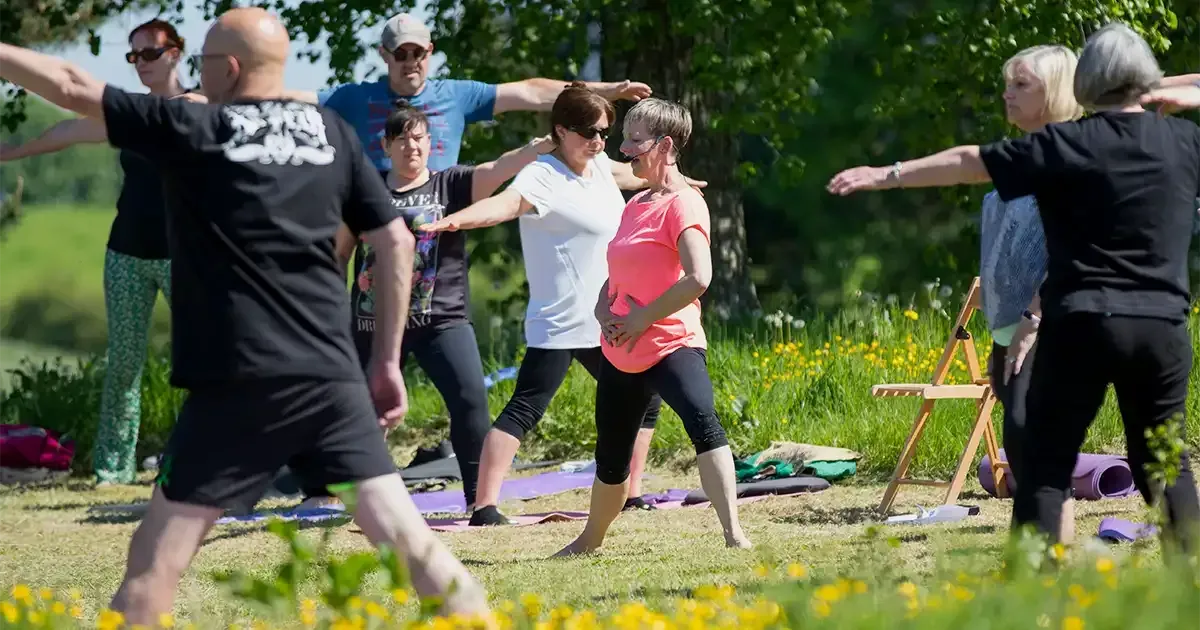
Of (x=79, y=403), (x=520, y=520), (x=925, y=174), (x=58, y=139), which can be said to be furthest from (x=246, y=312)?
(x=79, y=403)

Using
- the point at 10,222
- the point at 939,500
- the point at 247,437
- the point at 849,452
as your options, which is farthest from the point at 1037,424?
the point at 10,222

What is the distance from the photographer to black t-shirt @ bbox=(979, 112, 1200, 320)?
480cm

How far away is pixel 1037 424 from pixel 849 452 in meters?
4.80

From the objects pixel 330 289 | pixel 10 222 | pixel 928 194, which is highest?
pixel 330 289

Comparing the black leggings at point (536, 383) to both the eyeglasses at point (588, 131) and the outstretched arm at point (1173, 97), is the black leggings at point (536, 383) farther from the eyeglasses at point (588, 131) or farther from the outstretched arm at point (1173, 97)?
the outstretched arm at point (1173, 97)


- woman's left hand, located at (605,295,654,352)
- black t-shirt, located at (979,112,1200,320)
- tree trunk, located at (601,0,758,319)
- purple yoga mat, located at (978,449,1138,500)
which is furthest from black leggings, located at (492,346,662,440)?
tree trunk, located at (601,0,758,319)

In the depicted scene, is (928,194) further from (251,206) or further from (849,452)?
(251,206)

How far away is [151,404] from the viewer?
1284 centimetres

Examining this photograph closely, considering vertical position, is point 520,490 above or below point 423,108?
below

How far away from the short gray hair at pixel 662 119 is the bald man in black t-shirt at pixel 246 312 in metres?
2.41

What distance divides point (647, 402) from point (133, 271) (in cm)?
460

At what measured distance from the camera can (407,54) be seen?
335 inches

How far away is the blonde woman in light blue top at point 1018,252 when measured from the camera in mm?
5812

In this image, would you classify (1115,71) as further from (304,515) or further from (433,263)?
(304,515)
